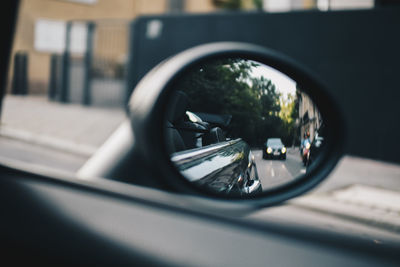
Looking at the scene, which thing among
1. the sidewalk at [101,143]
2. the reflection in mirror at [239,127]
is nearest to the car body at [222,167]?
the reflection in mirror at [239,127]

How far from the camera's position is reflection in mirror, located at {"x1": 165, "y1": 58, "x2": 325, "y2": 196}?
3.62 ft

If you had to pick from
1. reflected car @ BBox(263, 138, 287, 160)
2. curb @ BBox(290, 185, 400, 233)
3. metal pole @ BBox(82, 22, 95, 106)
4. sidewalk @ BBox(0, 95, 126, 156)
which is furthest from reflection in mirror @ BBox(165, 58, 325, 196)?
metal pole @ BBox(82, 22, 95, 106)

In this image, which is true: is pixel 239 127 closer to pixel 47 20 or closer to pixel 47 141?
pixel 47 20

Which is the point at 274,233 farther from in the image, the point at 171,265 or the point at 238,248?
the point at 171,265

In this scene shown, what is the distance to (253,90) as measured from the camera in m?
1.12

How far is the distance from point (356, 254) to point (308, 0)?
16147 millimetres

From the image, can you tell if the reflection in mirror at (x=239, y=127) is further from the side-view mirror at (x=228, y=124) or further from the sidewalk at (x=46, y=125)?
the sidewalk at (x=46, y=125)

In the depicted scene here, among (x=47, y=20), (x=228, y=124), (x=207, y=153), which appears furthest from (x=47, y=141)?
(x=228, y=124)

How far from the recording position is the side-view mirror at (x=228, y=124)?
3.64 feet

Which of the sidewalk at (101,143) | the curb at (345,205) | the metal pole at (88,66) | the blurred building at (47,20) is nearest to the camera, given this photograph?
the blurred building at (47,20)

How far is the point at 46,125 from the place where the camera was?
346 cm

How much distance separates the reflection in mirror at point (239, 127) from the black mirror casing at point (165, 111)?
2cm

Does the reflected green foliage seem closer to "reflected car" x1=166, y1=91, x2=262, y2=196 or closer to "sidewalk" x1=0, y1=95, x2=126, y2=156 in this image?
"reflected car" x1=166, y1=91, x2=262, y2=196

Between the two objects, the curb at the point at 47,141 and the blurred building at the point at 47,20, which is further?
the curb at the point at 47,141
